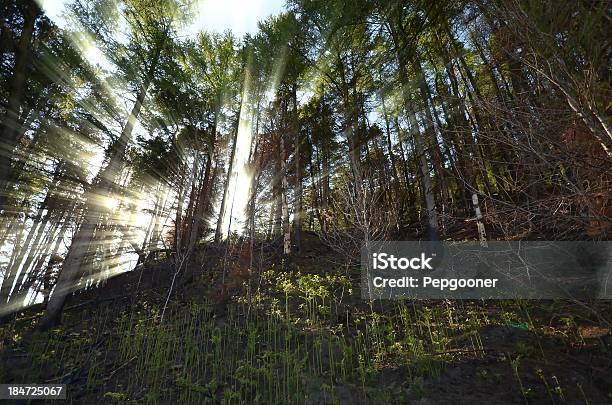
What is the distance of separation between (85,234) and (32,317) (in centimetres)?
447

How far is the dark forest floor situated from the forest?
0.04 metres

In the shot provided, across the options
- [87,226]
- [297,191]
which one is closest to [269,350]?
[87,226]

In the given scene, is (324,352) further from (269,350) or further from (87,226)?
(87,226)

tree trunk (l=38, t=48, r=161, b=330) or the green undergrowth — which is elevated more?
tree trunk (l=38, t=48, r=161, b=330)

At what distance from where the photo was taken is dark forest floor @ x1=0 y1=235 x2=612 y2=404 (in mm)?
4156

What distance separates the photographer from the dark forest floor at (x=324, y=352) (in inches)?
164

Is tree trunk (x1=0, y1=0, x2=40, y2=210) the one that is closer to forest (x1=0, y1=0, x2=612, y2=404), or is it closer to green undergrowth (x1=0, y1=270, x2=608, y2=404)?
forest (x1=0, y1=0, x2=612, y2=404)

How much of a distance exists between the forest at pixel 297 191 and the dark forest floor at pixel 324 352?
0.04m

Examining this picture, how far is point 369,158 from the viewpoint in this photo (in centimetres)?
1384

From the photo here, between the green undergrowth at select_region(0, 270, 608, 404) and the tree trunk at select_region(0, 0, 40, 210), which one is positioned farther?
the tree trunk at select_region(0, 0, 40, 210)

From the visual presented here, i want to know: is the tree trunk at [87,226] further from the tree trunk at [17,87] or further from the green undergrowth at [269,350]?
the tree trunk at [17,87]

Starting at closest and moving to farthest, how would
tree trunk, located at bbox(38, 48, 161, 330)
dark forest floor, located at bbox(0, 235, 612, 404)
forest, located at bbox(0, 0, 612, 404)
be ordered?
forest, located at bbox(0, 0, 612, 404)
dark forest floor, located at bbox(0, 235, 612, 404)
tree trunk, located at bbox(38, 48, 161, 330)

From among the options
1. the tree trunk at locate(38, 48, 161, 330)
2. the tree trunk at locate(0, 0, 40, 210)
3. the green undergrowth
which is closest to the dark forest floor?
the green undergrowth

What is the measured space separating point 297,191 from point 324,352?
919 cm
